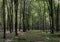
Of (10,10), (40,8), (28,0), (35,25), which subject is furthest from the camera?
(35,25)

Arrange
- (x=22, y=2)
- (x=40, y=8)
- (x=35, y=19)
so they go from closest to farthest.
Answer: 1. (x=22, y=2)
2. (x=40, y=8)
3. (x=35, y=19)

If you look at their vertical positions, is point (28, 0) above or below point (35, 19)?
above

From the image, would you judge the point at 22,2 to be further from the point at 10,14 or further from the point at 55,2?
the point at 55,2

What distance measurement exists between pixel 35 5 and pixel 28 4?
22.5ft

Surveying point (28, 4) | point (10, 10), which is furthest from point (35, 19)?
point (10, 10)

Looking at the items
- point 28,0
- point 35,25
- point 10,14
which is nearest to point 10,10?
point 10,14

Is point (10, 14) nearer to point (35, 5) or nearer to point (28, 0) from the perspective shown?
point (28, 0)

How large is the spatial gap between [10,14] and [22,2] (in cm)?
503

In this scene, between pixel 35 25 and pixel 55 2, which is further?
pixel 35 25

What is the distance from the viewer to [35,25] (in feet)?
251

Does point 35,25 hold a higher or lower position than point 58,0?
lower

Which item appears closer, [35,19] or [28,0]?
[28,0]

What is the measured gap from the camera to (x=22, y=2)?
133 feet

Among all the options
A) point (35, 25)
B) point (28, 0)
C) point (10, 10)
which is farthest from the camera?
point (35, 25)
